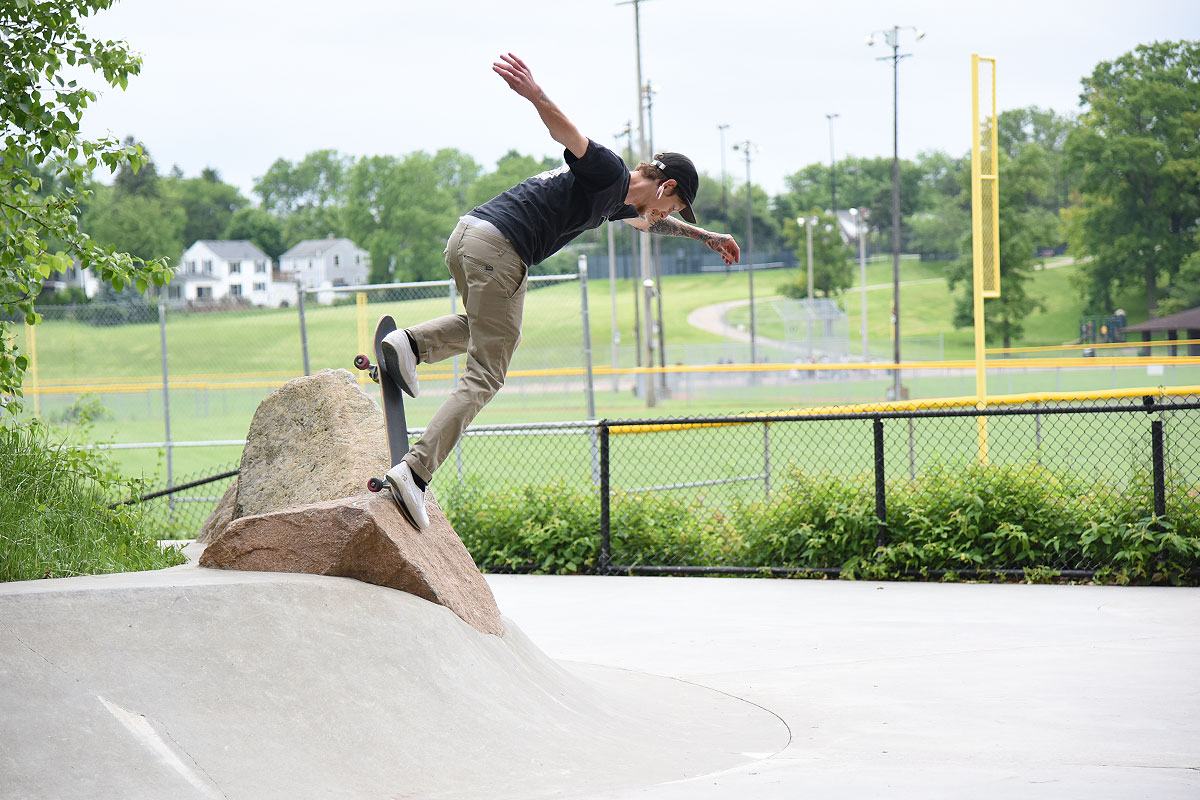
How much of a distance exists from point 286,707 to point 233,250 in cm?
10715

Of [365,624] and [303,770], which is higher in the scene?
[365,624]

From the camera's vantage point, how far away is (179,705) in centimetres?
330

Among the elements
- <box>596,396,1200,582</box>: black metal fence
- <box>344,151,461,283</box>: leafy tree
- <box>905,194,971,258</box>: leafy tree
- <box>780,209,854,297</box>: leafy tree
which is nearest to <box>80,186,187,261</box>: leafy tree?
<box>344,151,461,283</box>: leafy tree

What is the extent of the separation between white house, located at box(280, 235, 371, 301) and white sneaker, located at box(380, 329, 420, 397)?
9058cm

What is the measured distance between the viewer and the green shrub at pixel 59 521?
14.0 feet

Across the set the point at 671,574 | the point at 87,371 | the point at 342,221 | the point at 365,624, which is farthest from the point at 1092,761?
the point at 342,221

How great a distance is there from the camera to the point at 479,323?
4.57 m

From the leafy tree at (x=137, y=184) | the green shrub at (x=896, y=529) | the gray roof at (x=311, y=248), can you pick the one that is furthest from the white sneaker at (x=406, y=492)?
the gray roof at (x=311, y=248)

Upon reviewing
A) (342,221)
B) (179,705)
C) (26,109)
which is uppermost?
(342,221)

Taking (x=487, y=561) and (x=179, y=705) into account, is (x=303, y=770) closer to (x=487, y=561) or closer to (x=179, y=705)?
(x=179, y=705)

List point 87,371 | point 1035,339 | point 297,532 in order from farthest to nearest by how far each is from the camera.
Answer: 1. point 1035,339
2. point 87,371
3. point 297,532

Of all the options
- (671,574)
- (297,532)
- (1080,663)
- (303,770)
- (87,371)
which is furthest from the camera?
(87,371)

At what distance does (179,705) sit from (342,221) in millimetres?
98236

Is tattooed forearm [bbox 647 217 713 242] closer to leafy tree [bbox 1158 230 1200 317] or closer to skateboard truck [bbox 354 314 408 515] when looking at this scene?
skateboard truck [bbox 354 314 408 515]
